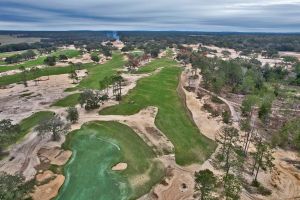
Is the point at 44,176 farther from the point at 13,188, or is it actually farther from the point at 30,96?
the point at 30,96

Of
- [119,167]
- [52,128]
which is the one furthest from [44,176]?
[52,128]

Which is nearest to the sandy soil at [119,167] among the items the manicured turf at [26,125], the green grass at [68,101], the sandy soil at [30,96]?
the manicured turf at [26,125]

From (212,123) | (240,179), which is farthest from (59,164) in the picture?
(212,123)

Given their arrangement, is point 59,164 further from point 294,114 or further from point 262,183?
point 294,114

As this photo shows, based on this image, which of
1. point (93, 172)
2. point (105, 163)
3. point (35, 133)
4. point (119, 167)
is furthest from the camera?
point (35, 133)

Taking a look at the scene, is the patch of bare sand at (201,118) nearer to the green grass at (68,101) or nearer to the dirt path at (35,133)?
the dirt path at (35,133)
